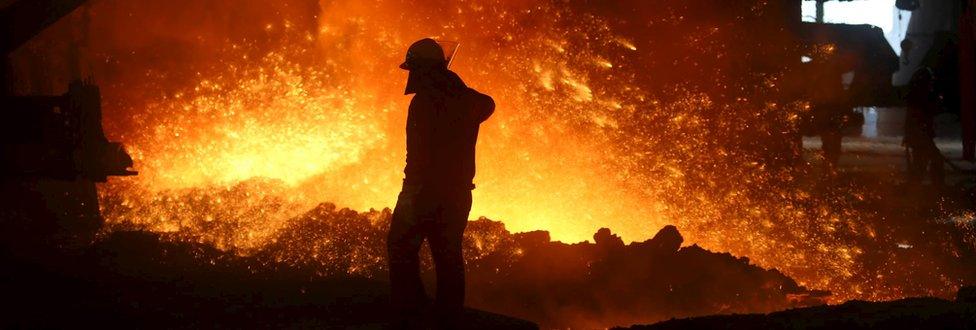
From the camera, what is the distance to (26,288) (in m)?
5.97

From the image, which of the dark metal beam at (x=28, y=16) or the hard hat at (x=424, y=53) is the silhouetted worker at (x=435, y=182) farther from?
the dark metal beam at (x=28, y=16)

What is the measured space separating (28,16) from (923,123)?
39.2 ft

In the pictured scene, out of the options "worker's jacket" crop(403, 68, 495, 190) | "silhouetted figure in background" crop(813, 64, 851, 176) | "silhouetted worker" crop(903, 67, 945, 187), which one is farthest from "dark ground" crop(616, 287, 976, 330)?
"silhouetted figure in background" crop(813, 64, 851, 176)

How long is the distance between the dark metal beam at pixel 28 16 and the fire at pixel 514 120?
2.77 metres

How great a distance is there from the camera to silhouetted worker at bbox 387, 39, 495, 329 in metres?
4.72

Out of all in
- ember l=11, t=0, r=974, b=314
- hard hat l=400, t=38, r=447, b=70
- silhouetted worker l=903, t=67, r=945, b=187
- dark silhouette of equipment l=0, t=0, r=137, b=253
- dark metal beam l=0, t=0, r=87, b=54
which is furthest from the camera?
silhouetted worker l=903, t=67, r=945, b=187

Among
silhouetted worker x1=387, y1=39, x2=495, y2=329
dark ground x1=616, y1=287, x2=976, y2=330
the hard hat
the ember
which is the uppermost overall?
the ember

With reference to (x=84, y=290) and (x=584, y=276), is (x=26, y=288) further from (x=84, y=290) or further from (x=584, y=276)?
(x=584, y=276)

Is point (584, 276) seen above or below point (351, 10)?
below

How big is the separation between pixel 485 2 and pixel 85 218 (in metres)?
5.16

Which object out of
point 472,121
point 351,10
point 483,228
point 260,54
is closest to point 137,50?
point 260,54

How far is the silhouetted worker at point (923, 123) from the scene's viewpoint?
47.3 ft

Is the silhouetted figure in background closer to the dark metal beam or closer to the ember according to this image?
the ember

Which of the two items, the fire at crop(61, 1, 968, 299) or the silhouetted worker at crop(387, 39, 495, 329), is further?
the fire at crop(61, 1, 968, 299)
